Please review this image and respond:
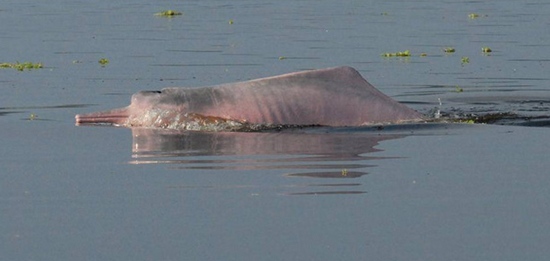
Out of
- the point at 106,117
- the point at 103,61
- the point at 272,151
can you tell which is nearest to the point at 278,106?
the point at 106,117

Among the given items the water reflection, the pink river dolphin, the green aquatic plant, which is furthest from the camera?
the green aquatic plant

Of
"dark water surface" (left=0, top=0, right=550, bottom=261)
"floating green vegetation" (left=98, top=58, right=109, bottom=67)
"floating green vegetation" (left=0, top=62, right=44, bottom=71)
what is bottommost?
"dark water surface" (left=0, top=0, right=550, bottom=261)

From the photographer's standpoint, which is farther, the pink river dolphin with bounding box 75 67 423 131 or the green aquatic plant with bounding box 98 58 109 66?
the green aquatic plant with bounding box 98 58 109 66

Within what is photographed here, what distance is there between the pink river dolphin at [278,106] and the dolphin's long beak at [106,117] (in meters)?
0.01

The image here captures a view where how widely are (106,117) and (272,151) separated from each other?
3.81m

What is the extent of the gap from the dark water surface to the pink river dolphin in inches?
22.6

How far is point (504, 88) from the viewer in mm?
24422

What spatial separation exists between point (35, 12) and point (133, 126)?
31547 millimetres

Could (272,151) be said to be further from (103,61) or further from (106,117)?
(103,61)

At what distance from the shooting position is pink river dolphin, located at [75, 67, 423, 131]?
60.4 feet

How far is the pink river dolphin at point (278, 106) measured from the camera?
18406 millimetres

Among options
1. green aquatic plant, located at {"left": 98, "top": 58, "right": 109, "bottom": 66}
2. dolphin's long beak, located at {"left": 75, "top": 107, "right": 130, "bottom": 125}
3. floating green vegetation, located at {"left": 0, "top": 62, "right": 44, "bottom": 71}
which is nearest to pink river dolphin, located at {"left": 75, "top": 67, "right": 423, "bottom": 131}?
dolphin's long beak, located at {"left": 75, "top": 107, "right": 130, "bottom": 125}

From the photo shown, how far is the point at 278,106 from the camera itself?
60.8ft

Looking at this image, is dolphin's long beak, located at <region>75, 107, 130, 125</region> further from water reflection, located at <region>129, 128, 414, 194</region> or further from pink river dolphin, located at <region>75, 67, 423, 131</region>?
water reflection, located at <region>129, 128, 414, 194</region>
